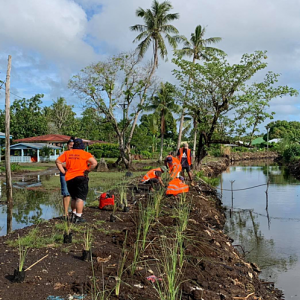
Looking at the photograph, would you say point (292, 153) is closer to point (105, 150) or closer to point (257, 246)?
point (105, 150)

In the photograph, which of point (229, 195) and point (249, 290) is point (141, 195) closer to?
point (249, 290)

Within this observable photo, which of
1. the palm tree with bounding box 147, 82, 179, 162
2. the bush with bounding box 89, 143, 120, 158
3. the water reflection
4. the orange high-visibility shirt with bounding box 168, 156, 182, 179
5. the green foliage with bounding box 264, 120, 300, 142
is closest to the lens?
the water reflection

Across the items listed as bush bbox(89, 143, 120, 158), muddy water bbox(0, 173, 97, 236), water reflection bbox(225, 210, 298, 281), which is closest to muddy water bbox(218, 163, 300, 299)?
water reflection bbox(225, 210, 298, 281)

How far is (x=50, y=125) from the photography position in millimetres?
59156

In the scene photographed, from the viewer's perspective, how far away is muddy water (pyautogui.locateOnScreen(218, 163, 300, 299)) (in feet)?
24.3

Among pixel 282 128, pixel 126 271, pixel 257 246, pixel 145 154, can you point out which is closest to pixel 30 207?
pixel 257 246

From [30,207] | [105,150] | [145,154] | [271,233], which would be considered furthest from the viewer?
[145,154]

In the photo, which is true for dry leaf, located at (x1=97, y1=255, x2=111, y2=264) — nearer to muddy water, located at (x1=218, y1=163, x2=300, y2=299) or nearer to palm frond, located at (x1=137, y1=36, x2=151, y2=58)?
muddy water, located at (x1=218, y1=163, x2=300, y2=299)

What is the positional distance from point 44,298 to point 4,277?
750 millimetres

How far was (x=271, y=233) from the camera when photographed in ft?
35.6

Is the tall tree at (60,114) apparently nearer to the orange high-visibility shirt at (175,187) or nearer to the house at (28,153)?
the house at (28,153)

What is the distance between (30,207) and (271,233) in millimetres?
7178

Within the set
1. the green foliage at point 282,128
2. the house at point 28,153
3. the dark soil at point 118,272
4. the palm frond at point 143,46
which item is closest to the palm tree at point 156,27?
the palm frond at point 143,46

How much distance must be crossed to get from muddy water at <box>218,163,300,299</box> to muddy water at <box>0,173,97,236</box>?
15.6ft
